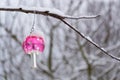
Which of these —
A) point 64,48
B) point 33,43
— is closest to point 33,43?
point 33,43

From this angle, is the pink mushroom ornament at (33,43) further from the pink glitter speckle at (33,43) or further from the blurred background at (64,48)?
the blurred background at (64,48)

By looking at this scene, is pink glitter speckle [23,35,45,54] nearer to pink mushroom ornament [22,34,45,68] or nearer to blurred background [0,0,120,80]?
pink mushroom ornament [22,34,45,68]

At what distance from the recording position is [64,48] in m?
3.79

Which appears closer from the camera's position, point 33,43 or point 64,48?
point 33,43

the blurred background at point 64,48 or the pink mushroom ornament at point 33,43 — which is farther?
the blurred background at point 64,48

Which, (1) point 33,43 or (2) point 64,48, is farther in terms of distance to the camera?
(2) point 64,48

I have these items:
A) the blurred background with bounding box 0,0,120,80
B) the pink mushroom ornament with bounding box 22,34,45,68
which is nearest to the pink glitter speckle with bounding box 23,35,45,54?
the pink mushroom ornament with bounding box 22,34,45,68

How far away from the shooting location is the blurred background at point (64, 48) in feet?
11.9

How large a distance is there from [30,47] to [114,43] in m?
3.01

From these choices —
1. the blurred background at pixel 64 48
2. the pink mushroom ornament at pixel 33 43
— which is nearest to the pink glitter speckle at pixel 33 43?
the pink mushroom ornament at pixel 33 43

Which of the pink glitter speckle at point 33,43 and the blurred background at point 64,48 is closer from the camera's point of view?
the pink glitter speckle at point 33,43

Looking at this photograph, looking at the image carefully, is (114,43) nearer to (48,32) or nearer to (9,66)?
(48,32)

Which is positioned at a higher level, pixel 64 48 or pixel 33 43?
pixel 33 43

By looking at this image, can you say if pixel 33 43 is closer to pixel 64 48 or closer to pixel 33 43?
pixel 33 43
